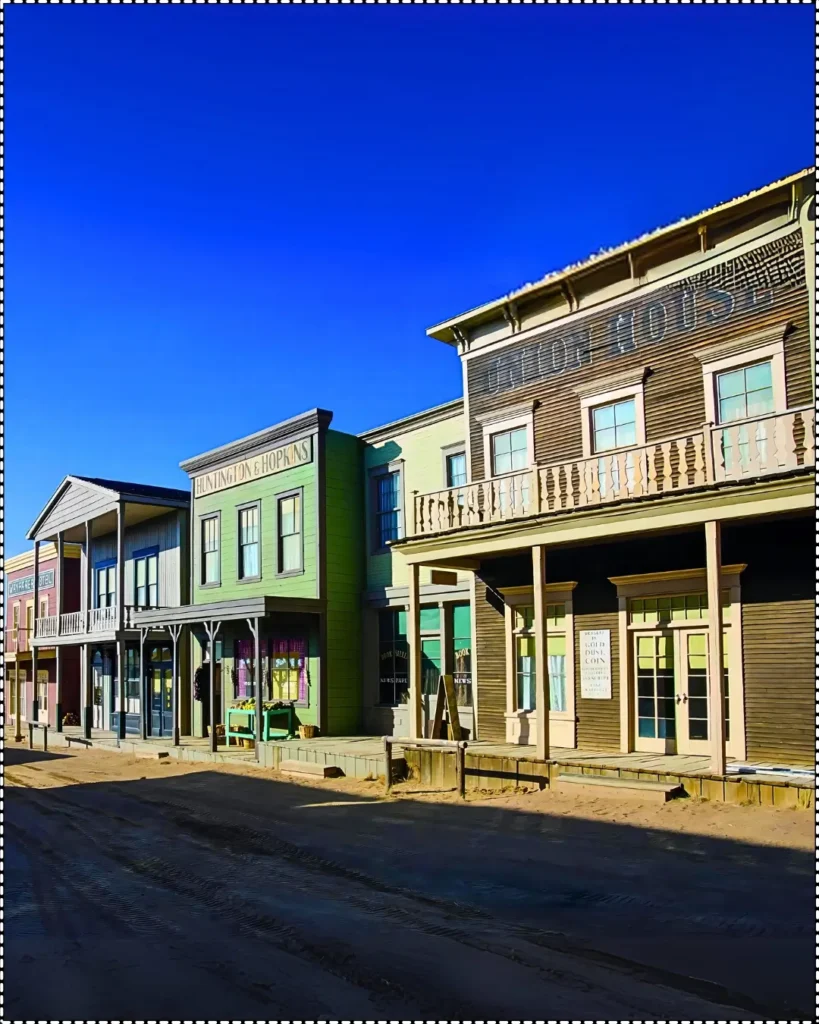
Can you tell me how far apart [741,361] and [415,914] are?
371 inches

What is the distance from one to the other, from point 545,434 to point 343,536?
6.80 metres

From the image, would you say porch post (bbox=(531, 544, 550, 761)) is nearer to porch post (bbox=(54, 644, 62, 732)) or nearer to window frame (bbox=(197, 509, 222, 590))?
window frame (bbox=(197, 509, 222, 590))

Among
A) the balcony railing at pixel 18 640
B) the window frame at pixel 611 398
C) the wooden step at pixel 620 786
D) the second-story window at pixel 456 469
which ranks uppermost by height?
the window frame at pixel 611 398

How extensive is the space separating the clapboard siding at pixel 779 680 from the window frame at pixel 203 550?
1549cm

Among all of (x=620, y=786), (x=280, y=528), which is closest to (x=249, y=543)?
(x=280, y=528)

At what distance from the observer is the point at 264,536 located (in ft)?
75.9

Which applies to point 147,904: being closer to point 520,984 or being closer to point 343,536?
point 520,984

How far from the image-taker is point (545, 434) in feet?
53.9

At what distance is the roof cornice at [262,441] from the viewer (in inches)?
837

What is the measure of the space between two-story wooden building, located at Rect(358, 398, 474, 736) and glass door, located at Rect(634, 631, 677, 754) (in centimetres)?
415

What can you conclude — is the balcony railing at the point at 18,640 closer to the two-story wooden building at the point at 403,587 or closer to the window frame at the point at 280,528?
the window frame at the point at 280,528

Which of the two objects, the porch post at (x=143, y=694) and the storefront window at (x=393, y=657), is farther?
the porch post at (x=143, y=694)

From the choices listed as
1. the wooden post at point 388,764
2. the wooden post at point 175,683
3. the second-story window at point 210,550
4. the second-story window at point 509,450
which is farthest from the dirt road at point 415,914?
the second-story window at point 210,550

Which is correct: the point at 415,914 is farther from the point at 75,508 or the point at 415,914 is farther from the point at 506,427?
the point at 75,508
